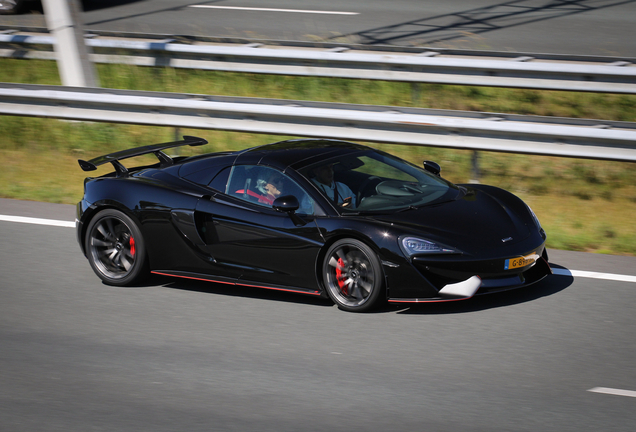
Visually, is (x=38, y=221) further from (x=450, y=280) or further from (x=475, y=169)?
(x=450, y=280)

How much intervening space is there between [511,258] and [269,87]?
7194mm

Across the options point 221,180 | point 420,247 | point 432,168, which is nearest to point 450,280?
point 420,247

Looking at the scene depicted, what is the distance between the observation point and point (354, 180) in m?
6.43

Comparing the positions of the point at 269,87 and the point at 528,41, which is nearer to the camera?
the point at 269,87

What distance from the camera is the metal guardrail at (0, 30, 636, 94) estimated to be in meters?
10.3

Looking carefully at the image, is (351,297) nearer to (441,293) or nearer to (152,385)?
(441,293)

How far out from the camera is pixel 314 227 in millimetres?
6031

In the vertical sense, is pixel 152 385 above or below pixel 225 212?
below

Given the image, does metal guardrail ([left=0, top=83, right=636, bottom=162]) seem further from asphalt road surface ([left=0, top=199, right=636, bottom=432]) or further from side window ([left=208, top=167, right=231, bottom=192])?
side window ([left=208, top=167, right=231, bottom=192])

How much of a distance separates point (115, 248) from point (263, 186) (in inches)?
55.1

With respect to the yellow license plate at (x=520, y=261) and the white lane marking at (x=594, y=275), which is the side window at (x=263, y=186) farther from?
the white lane marking at (x=594, y=275)

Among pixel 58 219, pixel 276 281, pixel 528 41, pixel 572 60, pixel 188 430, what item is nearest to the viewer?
pixel 188 430

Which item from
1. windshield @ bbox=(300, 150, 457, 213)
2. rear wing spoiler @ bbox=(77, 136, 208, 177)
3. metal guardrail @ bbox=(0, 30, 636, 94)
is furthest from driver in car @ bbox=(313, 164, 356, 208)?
metal guardrail @ bbox=(0, 30, 636, 94)

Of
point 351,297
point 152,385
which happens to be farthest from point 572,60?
point 152,385
